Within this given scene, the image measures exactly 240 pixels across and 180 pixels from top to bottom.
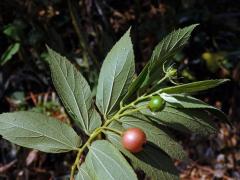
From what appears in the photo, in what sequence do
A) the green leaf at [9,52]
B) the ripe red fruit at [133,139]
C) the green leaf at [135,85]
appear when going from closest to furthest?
1. the ripe red fruit at [133,139]
2. the green leaf at [135,85]
3. the green leaf at [9,52]

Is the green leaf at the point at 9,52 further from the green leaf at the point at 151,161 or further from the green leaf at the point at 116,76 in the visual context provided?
the green leaf at the point at 151,161

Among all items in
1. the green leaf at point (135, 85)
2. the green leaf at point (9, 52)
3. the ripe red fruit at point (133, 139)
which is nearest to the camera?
the ripe red fruit at point (133, 139)

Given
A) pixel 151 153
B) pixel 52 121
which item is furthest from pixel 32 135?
pixel 151 153

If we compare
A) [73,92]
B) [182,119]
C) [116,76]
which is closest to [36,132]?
[73,92]

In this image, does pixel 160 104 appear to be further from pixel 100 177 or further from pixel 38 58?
pixel 38 58

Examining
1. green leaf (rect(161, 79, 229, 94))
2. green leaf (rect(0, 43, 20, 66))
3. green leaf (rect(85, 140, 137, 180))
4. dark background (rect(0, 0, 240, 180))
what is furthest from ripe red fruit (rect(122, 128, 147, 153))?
green leaf (rect(0, 43, 20, 66))

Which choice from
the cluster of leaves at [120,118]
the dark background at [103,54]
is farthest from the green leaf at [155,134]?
the dark background at [103,54]

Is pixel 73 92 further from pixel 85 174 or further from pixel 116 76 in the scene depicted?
pixel 85 174

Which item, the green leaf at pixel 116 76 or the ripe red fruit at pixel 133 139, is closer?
the ripe red fruit at pixel 133 139
